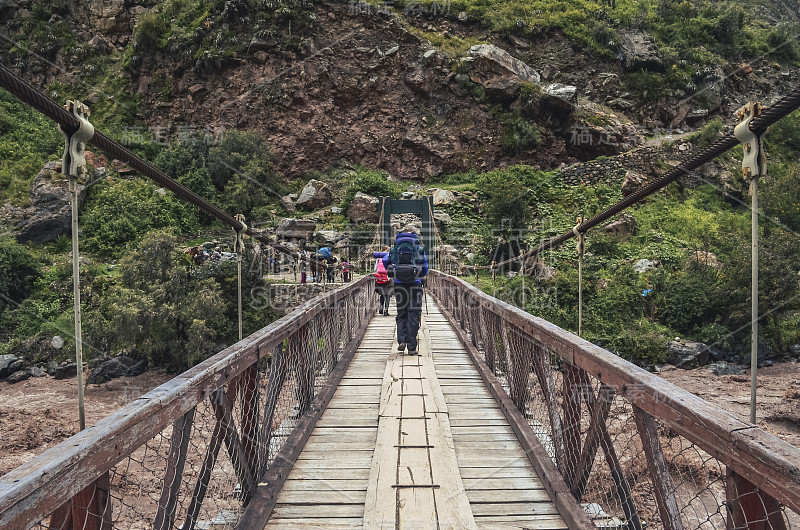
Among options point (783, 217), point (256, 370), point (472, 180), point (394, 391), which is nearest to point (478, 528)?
point (256, 370)

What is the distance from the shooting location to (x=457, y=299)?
666 cm

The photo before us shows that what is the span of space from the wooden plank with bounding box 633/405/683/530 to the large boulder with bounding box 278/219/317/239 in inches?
625

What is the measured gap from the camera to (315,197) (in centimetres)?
1952

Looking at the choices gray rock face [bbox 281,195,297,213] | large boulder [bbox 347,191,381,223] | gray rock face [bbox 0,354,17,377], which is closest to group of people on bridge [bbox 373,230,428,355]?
gray rock face [bbox 0,354,17,377]

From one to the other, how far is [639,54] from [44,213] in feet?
98.2

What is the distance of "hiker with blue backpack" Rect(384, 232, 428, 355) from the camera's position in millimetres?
4348

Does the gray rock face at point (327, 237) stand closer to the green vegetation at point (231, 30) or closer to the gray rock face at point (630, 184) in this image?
the gray rock face at point (630, 184)

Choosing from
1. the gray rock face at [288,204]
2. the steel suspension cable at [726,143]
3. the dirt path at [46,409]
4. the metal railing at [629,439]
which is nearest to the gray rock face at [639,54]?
the gray rock face at [288,204]

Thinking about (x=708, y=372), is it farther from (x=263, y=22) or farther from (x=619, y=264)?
(x=263, y=22)

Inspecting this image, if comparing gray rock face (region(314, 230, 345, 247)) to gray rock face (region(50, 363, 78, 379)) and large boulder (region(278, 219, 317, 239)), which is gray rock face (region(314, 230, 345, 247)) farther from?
gray rock face (region(50, 363, 78, 379))

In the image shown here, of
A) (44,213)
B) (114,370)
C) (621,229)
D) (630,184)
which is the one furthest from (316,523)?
(44,213)

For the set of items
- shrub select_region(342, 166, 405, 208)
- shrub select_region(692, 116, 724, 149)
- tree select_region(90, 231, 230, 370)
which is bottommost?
tree select_region(90, 231, 230, 370)

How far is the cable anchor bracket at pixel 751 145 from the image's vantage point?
1752mm

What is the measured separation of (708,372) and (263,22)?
25105 mm
